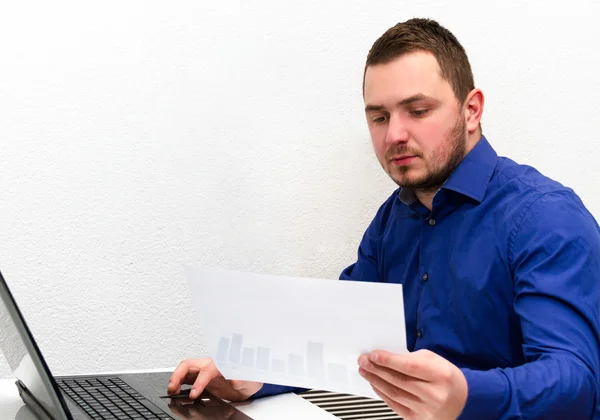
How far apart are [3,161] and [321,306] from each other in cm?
90

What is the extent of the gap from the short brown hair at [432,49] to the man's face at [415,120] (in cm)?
1

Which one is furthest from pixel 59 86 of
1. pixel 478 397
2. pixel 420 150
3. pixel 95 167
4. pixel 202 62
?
pixel 478 397

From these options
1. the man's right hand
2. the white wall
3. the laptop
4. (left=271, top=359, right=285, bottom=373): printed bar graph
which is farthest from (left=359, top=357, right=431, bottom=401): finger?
the white wall

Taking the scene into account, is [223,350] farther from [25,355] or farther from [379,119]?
[379,119]

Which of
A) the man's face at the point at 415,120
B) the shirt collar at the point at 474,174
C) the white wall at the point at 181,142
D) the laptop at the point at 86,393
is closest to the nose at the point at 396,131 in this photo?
the man's face at the point at 415,120

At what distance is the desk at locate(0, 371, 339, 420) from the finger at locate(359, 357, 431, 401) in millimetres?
283

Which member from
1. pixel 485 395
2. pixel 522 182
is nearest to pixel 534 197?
pixel 522 182

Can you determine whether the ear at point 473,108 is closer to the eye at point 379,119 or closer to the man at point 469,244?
the man at point 469,244

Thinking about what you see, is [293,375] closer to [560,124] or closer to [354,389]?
[354,389]

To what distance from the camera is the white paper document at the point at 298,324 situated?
988mm

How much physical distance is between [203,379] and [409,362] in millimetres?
499

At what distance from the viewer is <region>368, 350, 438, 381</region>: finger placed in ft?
3.29

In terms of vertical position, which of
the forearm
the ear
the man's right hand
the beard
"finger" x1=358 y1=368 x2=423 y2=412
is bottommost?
the man's right hand

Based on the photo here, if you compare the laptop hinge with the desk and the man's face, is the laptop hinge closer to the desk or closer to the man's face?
the desk
